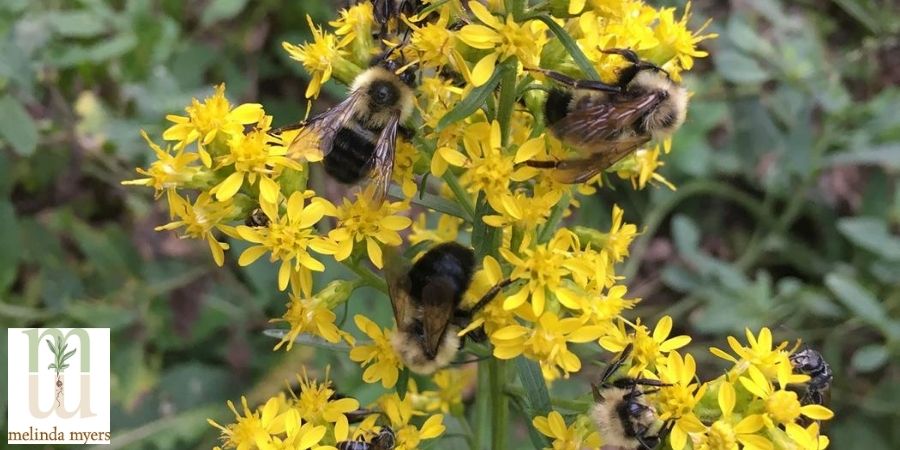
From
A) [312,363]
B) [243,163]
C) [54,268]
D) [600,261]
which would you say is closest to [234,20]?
[54,268]

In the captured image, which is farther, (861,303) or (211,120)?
(861,303)

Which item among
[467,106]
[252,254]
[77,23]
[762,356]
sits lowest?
[762,356]

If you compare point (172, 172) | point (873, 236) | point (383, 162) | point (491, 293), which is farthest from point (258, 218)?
point (873, 236)

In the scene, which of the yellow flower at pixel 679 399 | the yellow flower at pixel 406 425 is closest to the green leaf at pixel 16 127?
the yellow flower at pixel 406 425

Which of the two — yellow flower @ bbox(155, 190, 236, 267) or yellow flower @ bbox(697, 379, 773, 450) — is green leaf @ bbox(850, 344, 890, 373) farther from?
yellow flower @ bbox(155, 190, 236, 267)

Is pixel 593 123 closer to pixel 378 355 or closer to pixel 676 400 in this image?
pixel 676 400

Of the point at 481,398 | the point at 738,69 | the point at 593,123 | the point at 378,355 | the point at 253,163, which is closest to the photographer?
the point at 593,123
